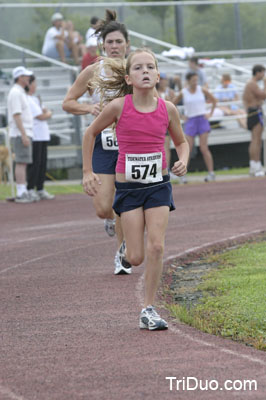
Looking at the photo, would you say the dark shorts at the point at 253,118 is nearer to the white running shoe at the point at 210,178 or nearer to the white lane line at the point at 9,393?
the white running shoe at the point at 210,178

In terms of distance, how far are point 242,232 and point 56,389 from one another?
732 cm

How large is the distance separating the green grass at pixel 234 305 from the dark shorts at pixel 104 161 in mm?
1438

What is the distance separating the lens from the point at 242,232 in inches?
496

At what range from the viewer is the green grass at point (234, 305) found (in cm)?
701

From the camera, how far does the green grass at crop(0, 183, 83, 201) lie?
19812 mm

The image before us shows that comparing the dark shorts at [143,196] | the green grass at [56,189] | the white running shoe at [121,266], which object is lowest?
the green grass at [56,189]

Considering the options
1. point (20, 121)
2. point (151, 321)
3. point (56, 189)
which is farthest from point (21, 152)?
point (151, 321)

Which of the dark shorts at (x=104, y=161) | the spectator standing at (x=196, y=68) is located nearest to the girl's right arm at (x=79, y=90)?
the dark shorts at (x=104, y=161)

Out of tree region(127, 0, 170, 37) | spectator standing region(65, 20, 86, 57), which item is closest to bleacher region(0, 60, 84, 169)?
spectator standing region(65, 20, 86, 57)

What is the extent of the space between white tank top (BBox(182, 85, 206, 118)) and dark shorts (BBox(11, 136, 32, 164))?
4.13m

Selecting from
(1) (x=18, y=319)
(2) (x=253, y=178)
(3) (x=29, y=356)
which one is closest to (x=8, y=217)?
(2) (x=253, y=178)

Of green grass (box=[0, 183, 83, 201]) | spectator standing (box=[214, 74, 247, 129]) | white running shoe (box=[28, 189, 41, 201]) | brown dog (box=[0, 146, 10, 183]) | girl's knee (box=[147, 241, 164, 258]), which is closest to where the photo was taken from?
girl's knee (box=[147, 241, 164, 258])

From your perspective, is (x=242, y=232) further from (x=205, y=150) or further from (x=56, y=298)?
(x=205, y=150)

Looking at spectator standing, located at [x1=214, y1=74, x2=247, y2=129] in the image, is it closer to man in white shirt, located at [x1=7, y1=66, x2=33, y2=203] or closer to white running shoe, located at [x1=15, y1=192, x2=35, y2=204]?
white running shoe, located at [x1=15, y1=192, x2=35, y2=204]
